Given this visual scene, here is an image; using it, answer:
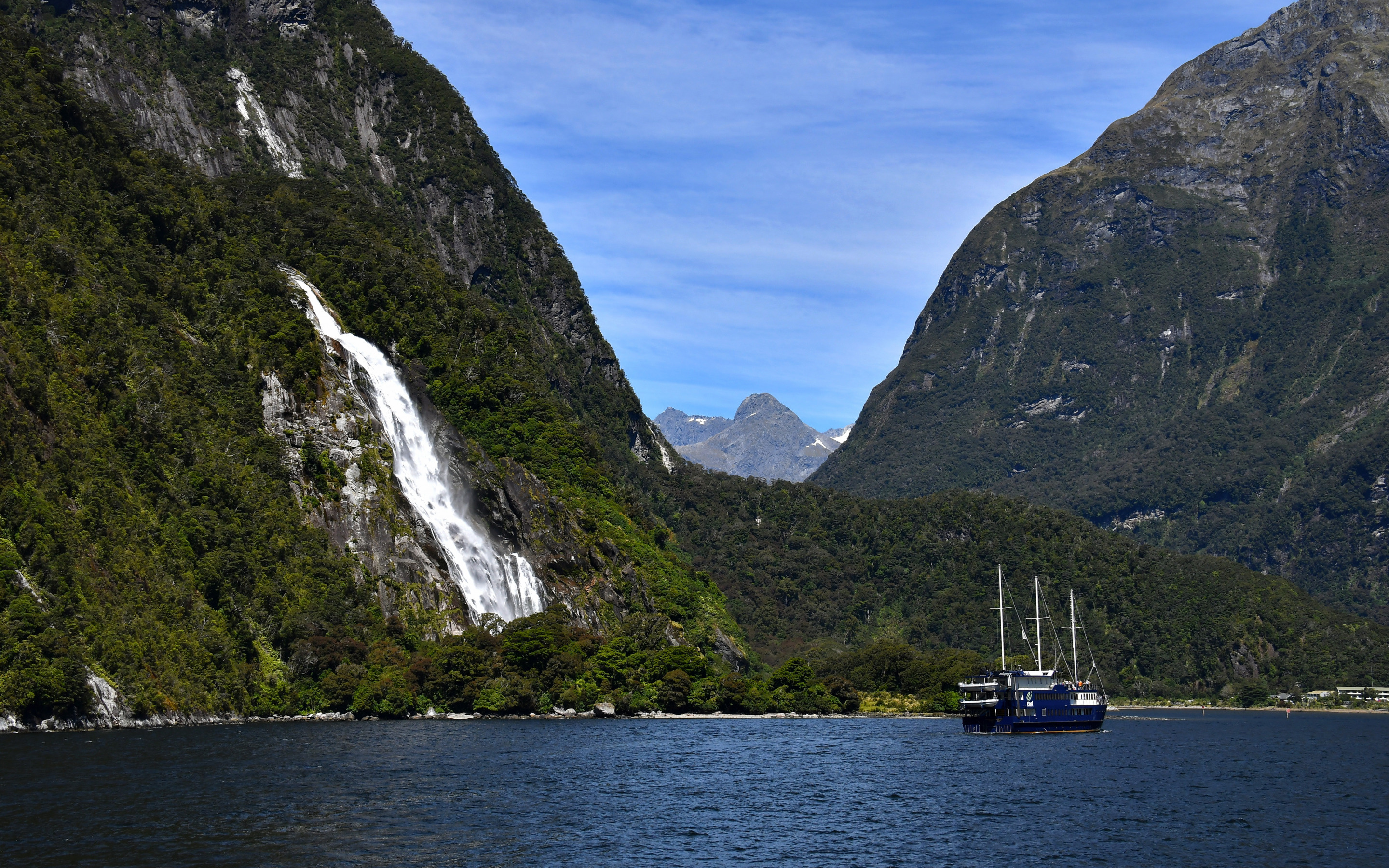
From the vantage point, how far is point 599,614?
173625 mm

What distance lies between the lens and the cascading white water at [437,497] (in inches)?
6294

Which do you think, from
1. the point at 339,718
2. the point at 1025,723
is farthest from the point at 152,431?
the point at 1025,723

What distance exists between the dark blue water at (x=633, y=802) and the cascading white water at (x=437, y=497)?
40500 mm

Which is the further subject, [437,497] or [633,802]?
[437,497]

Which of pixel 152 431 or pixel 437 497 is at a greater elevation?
pixel 152 431

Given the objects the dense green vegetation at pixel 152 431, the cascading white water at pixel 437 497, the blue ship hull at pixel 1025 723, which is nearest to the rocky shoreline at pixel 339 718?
the dense green vegetation at pixel 152 431

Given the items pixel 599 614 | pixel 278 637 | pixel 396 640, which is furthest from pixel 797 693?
pixel 278 637

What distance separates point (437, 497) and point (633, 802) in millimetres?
94938

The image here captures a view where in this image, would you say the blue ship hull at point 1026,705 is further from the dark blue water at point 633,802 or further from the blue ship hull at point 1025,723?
the dark blue water at point 633,802

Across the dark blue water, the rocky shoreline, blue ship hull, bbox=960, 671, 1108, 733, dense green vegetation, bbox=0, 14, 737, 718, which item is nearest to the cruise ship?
blue ship hull, bbox=960, 671, 1108, 733

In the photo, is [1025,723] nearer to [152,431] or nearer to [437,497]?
[437,497]

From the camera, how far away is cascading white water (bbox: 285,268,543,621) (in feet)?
525

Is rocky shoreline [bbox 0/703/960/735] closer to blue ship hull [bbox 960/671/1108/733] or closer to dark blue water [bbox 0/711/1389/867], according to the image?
dark blue water [bbox 0/711/1389/867]

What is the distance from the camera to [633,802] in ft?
250
